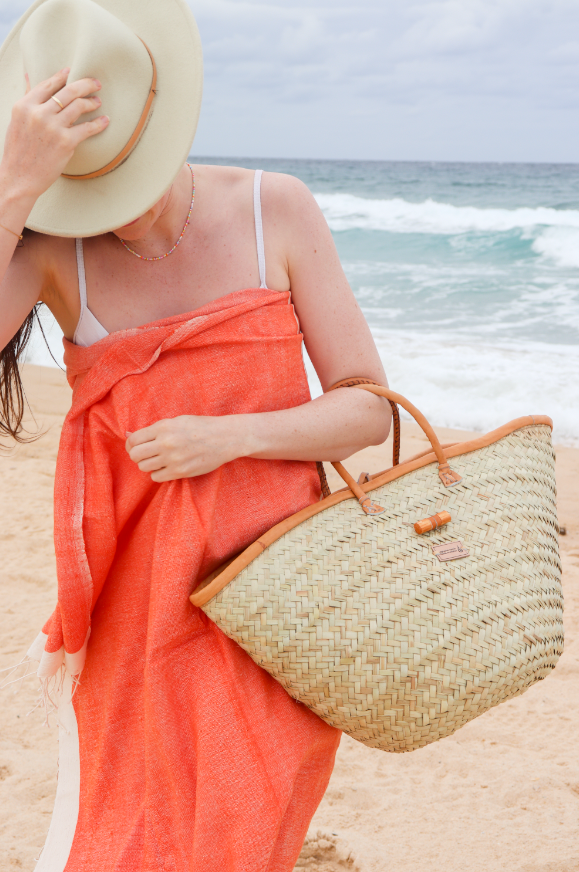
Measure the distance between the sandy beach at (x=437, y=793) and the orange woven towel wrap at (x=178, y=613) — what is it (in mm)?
935

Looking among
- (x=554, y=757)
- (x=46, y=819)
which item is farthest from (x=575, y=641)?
(x=46, y=819)

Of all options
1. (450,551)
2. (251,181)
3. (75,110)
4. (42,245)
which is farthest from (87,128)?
(450,551)

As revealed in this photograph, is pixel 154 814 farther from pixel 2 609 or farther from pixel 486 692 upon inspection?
pixel 2 609

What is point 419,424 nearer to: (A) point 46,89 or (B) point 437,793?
(A) point 46,89

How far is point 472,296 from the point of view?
36.5ft

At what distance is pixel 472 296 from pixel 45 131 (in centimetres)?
1053

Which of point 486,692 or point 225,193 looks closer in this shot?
point 486,692

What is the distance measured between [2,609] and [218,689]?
2.35m

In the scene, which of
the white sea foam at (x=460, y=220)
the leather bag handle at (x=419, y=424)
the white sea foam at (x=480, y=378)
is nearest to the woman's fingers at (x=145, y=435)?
the leather bag handle at (x=419, y=424)

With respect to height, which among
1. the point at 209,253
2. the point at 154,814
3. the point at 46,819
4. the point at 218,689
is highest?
the point at 209,253

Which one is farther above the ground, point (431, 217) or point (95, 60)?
point (95, 60)

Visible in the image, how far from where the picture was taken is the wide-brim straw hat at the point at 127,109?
1.22 metres

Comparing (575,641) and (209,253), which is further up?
(209,253)

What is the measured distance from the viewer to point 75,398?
57.9 inches
